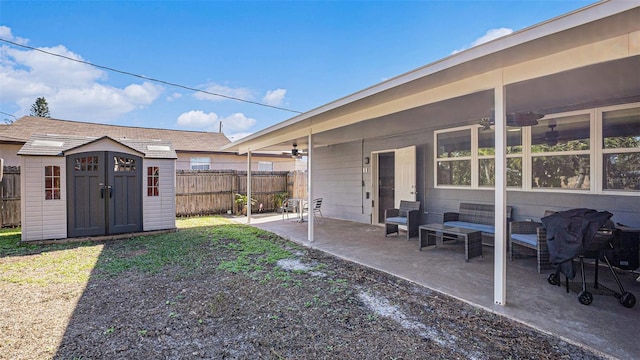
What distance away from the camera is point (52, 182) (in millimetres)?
5742

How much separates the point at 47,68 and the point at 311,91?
11028 mm

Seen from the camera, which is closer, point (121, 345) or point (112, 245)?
point (121, 345)

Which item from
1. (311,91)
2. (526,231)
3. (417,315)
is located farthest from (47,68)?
(526,231)

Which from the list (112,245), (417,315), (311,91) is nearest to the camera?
(417,315)

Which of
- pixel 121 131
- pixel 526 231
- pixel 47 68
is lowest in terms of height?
pixel 526 231

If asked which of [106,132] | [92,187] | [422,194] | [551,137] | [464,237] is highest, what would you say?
[106,132]

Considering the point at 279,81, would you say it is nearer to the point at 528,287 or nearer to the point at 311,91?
Result: the point at 311,91

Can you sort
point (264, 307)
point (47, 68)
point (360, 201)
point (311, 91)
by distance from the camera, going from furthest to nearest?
point (311, 91)
point (47, 68)
point (360, 201)
point (264, 307)

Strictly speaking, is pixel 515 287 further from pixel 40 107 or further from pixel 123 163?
pixel 40 107

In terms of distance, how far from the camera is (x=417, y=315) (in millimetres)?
2691

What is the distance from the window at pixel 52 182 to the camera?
569 cm

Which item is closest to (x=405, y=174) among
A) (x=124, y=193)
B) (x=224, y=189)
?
(x=124, y=193)

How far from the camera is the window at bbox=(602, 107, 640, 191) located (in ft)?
12.2

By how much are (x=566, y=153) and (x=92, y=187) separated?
8.43m
